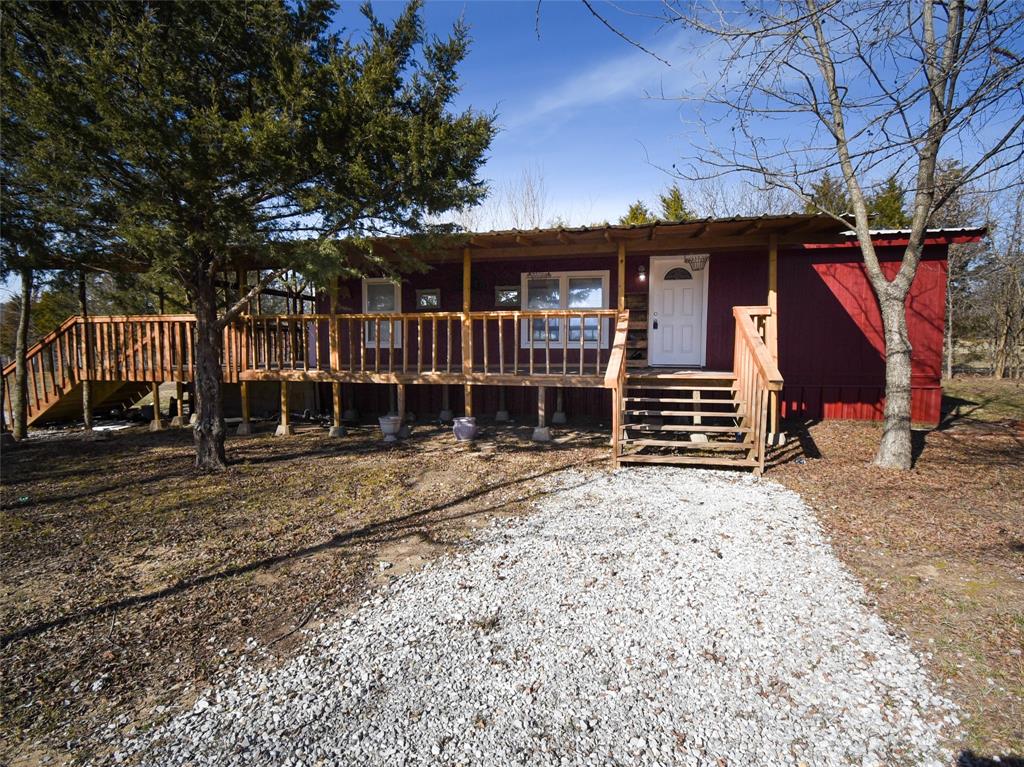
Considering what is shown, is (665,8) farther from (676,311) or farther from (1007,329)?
(1007,329)

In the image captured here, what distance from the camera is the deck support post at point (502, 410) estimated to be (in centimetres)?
949

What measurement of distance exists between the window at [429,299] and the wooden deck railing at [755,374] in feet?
18.5

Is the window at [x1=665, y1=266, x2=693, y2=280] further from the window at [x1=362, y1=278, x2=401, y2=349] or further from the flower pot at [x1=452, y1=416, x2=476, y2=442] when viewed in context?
the window at [x1=362, y1=278, x2=401, y2=349]

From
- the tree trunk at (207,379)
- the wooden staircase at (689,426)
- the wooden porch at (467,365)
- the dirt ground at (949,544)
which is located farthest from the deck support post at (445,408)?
the dirt ground at (949,544)

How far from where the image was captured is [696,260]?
8.98 meters

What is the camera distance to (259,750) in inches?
75.5

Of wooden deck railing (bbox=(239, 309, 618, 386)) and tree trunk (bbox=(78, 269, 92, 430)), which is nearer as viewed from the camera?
wooden deck railing (bbox=(239, 309, 618, 386))

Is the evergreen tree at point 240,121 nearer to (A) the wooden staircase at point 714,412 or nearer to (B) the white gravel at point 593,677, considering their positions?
(A) the wooden staircase at point 714,412

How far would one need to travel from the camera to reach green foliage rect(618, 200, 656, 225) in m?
15.5

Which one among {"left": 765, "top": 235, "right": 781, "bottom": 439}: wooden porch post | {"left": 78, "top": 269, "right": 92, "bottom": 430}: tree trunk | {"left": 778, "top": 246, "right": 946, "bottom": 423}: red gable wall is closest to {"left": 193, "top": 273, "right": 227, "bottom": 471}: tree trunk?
{"left": 78, "top": 269, "right": 92, "bottom": 430}: tree trunk

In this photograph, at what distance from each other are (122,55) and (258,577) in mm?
5002

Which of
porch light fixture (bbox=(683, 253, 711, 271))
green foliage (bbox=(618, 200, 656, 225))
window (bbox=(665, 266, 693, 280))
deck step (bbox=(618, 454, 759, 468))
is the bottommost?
deck step (bbox=(618, 454, 759, 468))

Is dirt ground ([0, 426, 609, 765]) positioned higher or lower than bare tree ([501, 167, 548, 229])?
lower

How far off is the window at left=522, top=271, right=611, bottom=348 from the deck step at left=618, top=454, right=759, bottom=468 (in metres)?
3.46
